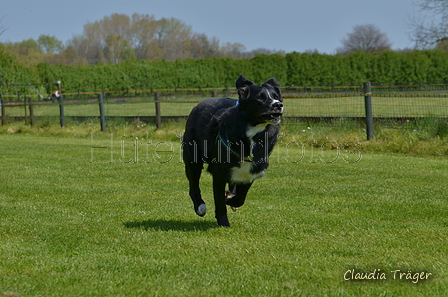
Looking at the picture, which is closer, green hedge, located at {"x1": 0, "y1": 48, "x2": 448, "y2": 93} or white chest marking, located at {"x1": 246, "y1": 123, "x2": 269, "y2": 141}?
white chest marking, located at {"x1": 246, "y1": 123, "x2": 269, "y2": 141}

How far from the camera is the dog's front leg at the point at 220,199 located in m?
5.97

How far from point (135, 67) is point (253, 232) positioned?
46996 mm

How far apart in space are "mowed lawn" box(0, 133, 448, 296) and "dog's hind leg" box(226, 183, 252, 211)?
223 mm

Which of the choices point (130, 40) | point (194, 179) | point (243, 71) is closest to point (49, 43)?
point (130, 40)

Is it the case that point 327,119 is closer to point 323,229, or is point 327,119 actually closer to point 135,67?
point 323,229

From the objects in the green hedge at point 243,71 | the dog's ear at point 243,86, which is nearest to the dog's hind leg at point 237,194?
the dog's ear at point 243,86

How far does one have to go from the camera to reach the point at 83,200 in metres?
8.20

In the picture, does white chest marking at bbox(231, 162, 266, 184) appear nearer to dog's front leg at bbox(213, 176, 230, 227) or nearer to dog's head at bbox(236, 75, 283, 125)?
dog's front leg at bbox(213, 176, 230, 227)

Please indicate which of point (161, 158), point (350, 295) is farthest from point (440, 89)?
point (350, 295)

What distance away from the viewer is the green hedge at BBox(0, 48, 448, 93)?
44.9 meters

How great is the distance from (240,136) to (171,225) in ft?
4.82

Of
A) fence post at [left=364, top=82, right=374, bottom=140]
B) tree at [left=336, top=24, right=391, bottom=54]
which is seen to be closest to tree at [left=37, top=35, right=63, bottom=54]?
tree at [left=336, top=24, right=391, bottom=54]

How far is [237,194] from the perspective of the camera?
634 centimetres

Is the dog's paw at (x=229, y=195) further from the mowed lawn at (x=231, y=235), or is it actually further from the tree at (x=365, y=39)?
the tree at (x=365, y=39)
